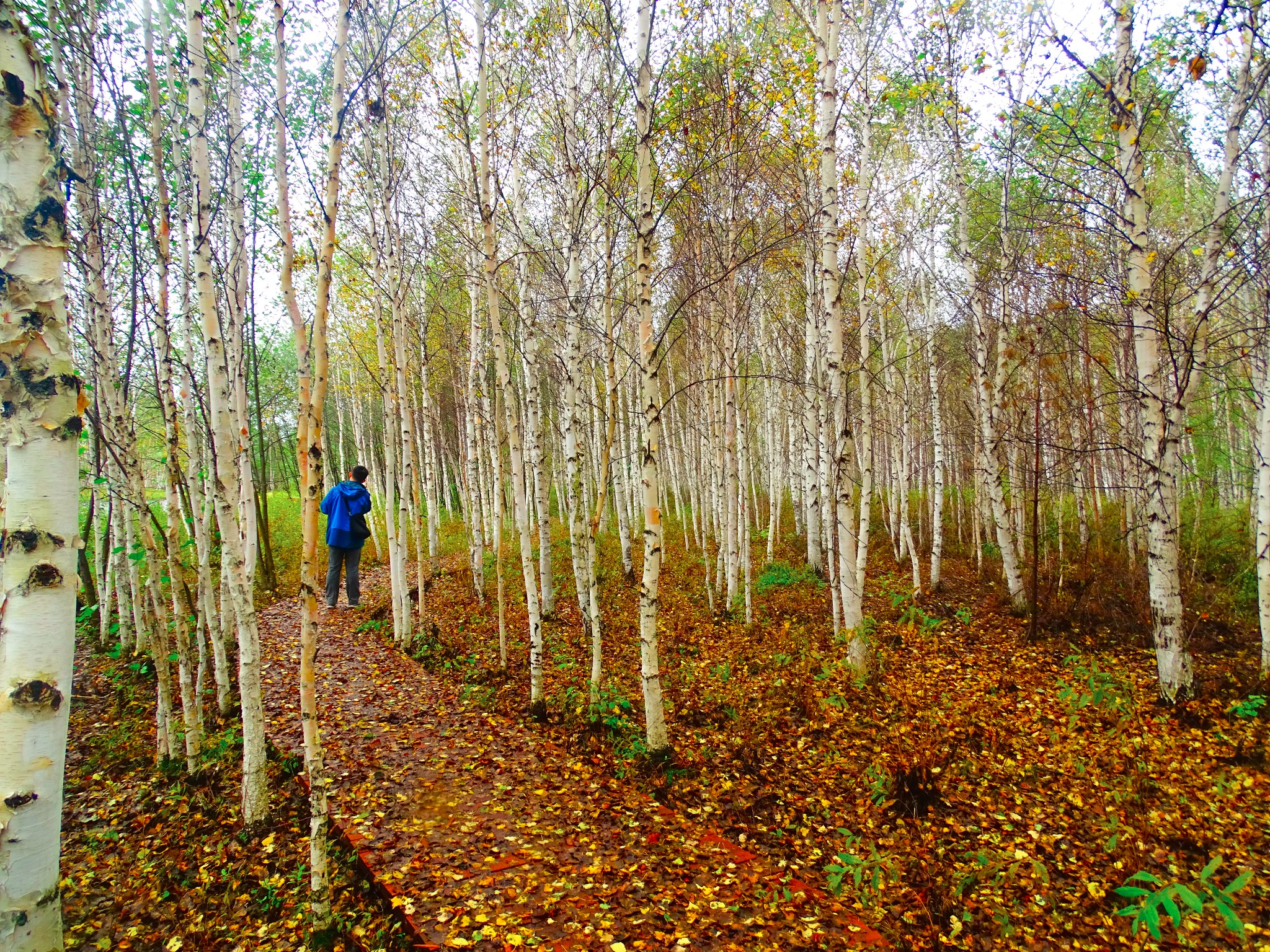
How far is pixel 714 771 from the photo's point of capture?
5176mm

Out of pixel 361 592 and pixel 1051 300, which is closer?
pixel 1051 300

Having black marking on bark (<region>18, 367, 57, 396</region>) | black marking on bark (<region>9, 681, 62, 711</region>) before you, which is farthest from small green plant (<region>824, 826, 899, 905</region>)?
black marking on bark (<region>18, 367, 57, 396</region>)

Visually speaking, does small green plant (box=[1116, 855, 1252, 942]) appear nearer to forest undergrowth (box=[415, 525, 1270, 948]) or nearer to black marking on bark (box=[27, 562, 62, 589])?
forest undergrowth (box=[415, 525, 1270, 948])

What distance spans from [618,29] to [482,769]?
6893 millimetres

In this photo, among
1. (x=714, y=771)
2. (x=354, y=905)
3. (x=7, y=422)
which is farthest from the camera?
(x=714, y=771)

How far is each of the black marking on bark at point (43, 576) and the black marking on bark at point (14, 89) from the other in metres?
1.57

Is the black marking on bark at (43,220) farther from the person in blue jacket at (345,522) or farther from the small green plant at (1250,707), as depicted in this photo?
the small green plant at (1250,707)

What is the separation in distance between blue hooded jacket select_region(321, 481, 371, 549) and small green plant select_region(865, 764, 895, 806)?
26.2ft

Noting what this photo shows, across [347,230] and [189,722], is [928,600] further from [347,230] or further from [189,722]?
[347,230]

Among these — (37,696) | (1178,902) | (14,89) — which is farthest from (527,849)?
(14,89)

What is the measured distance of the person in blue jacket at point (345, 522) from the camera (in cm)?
871

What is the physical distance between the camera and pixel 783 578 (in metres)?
10.9

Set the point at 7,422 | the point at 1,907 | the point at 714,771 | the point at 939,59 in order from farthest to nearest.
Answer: the point at 939,59
the point at 714,771
the point at 7,422
the point at 1,907

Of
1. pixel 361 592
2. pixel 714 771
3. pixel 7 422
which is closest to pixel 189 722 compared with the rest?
pixel 7 422
